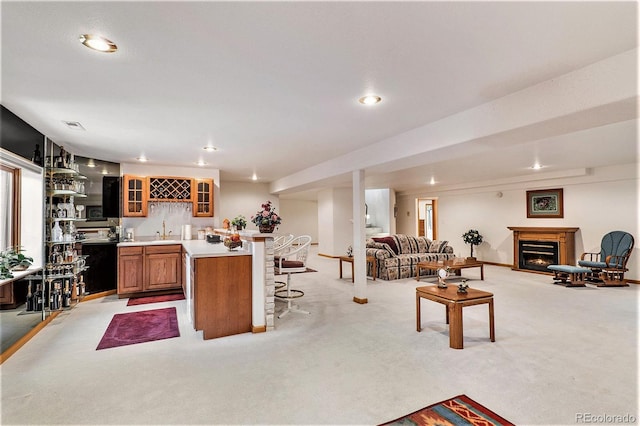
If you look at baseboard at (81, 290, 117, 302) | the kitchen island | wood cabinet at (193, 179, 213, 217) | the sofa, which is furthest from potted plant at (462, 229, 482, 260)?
baseboard at (81, 290, 117, 302)

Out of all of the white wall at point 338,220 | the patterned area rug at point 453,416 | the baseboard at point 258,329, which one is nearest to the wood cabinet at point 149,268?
the baseboard at point 258,329

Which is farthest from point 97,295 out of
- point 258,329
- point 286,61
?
→ point 286,61

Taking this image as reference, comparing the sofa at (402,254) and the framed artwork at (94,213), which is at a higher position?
the framed artwork at (94,213)

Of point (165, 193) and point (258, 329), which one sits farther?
point (165, 193)

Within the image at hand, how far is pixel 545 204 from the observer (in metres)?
7.74

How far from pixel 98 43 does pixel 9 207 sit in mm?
2883

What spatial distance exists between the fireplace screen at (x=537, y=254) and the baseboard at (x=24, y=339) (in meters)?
9.02

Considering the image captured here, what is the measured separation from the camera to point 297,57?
2.09m

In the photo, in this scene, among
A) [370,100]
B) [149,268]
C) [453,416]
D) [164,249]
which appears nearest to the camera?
[453,416]

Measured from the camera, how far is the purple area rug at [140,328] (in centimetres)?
343

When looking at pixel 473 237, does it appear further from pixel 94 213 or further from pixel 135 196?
pixel 94 213

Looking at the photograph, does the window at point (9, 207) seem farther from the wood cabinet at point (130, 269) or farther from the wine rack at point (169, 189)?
the wine rack at point (169, 189)

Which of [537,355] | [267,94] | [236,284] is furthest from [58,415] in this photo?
[537,355]

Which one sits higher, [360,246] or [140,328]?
[360,246]
